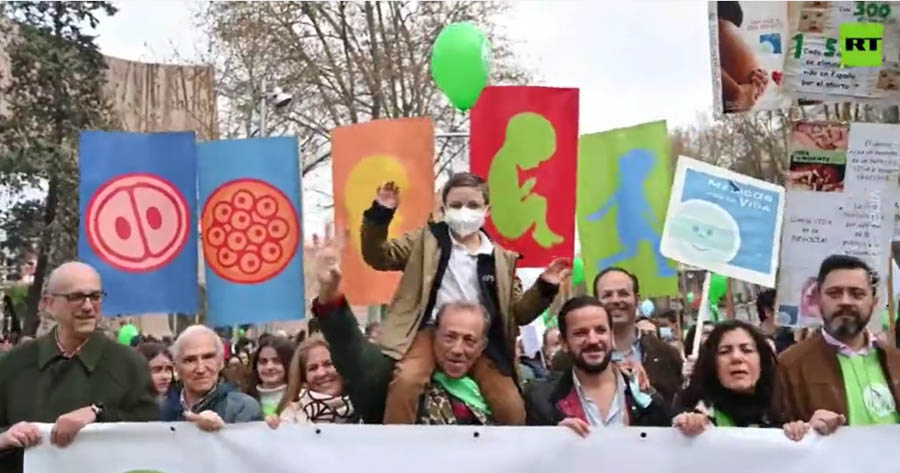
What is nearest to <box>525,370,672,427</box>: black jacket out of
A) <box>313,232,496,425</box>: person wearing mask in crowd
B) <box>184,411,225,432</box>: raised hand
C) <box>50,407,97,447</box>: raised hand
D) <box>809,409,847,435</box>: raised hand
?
<box>313,232,496,425</box>: person wearing mask in crowd

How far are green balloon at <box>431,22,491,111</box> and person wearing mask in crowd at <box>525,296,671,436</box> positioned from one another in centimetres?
313

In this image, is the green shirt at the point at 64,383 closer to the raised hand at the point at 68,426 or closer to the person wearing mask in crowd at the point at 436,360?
the raised hand at the point at 68,426

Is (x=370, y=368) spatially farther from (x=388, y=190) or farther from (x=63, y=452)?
(x=63, y=452)

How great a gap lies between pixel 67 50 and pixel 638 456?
22.1 meters

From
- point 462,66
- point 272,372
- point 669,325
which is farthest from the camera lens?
point 669,325

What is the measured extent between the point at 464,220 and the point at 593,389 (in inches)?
33.6

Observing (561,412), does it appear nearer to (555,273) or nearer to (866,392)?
(555,273)

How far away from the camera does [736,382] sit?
4.43 m

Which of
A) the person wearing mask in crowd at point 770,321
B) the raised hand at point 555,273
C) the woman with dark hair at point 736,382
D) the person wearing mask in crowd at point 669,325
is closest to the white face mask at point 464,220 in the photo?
the raised hand at point 555,273

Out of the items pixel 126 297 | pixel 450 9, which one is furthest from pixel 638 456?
pixel 450 9

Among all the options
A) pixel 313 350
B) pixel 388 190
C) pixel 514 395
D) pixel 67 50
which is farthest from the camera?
pixel 67 50

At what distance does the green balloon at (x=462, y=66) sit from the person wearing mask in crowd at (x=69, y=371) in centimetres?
339

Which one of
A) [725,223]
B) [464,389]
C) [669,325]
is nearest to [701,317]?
[725,223]

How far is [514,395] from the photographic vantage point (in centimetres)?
461
